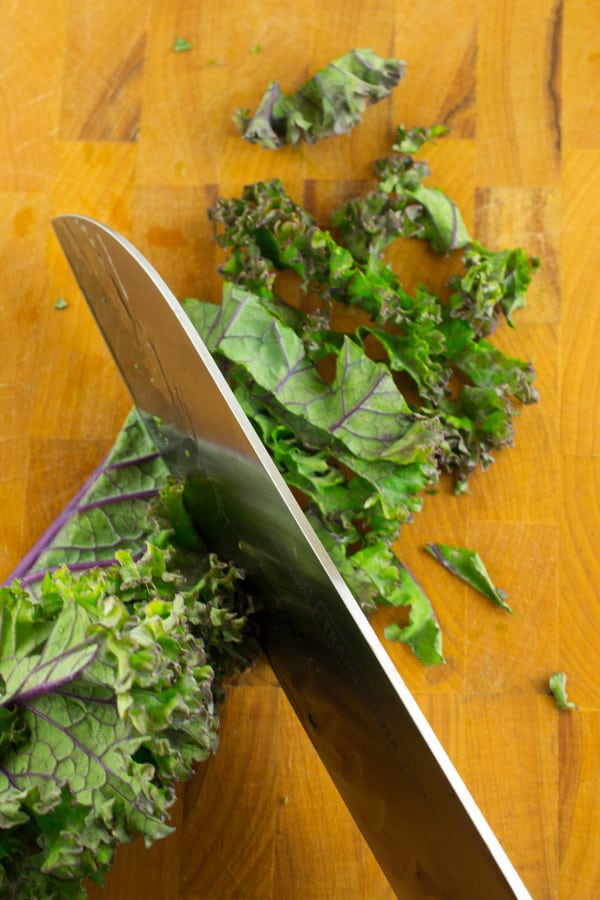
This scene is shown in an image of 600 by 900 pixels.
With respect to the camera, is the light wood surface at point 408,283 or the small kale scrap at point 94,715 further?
the light wood surface at point 408,283

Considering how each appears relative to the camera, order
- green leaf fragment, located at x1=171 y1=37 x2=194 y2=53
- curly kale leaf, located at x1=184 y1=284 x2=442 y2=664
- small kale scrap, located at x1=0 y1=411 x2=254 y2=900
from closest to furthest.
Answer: small kale scrap, located at x1=0 y1=411 x2=254 y2=900 < curly kale leaf, located at x1=184 y1=284 x2=442 y2=664 < green leaf fragment, located at x1=171 y1=37 x2=194 y2=53

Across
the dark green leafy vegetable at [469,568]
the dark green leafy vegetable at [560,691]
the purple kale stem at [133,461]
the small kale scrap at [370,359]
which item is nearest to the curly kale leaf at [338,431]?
the small kale scrap at [370,359]

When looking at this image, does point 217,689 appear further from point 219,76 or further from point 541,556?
point 219,76

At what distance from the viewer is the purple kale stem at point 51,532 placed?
8.38 ft

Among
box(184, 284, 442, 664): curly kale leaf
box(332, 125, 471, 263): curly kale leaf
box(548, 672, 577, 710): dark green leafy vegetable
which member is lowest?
box(548, 672, 577, 710): dark green leafy vegetable

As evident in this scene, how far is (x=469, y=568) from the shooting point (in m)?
2.53

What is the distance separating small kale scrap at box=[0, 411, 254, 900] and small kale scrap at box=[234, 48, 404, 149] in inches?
48.2

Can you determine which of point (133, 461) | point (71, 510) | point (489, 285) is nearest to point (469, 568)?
point (489, 285)

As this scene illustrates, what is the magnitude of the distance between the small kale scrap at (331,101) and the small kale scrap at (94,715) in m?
1.23

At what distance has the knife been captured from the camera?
185 centimetres

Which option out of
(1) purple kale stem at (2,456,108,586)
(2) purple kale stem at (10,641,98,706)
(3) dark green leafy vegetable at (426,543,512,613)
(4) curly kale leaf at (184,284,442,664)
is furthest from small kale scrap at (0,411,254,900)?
(3) dark green leafy vegetable at (426,543,512,613)

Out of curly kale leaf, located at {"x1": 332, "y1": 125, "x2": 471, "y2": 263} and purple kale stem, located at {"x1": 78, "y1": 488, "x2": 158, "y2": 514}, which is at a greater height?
curly kale leaf, located at {"x1": 332, "y1": 125, "x2": 471, "y2": 263}

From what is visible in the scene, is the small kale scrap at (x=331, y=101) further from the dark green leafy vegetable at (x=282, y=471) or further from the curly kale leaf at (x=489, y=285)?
the curly kale leaf at (x=489, y=285)

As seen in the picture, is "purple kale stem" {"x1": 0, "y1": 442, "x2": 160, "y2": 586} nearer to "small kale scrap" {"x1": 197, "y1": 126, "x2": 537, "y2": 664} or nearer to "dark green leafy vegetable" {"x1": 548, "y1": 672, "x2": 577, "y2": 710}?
"small kale scrap" {"x1": 197, "y1": 126, "x2": 537, "y2": 664}
